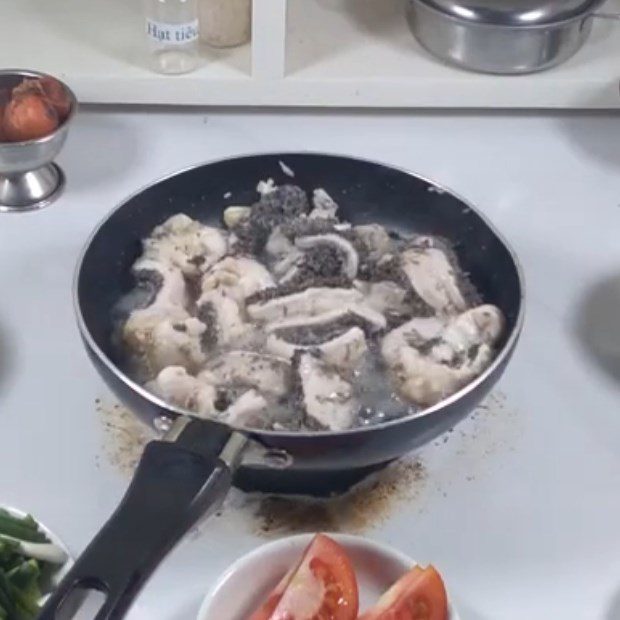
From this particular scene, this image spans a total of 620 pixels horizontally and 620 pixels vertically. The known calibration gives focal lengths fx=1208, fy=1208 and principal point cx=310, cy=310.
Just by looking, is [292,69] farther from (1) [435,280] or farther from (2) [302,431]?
(2) [302,431]

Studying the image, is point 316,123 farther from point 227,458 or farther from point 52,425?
point 227,458

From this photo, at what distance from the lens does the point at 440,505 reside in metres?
0.83

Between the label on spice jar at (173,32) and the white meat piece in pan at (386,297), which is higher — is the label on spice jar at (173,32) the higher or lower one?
the higher one

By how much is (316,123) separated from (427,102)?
112 millimetres

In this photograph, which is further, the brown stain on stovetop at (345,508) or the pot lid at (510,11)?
the pot lid at (510,11)

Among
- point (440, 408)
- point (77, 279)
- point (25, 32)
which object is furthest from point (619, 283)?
point (25, 32)

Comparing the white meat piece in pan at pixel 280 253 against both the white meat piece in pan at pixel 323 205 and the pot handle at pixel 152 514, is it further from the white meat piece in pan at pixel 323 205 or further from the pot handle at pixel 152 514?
the pot handle at pixel 152 514

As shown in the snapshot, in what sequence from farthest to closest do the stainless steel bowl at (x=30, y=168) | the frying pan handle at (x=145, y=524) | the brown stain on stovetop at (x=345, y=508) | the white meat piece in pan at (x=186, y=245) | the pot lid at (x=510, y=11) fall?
the pot lid at (x=510, y=11)
the stainless steel bowl at (x=30, y=168)
the white meat piece in pan at (x=186, y=245)
the brown stain on stovetop at (x=345, y=508)
the frying pan handle at (x=145, y=524)

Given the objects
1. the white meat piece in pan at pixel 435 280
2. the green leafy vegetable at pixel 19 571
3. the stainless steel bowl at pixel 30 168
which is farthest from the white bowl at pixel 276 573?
the stainless steel bowl at pixel 30 168

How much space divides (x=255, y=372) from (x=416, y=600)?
200mm

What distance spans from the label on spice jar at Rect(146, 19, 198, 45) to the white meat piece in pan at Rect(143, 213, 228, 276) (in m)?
0.24

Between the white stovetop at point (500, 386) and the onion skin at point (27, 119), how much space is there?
0.22ft

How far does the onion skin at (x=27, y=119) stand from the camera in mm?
1037

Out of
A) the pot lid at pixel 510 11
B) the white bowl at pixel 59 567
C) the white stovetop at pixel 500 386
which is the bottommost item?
the white stovetop at pixel 500 386
